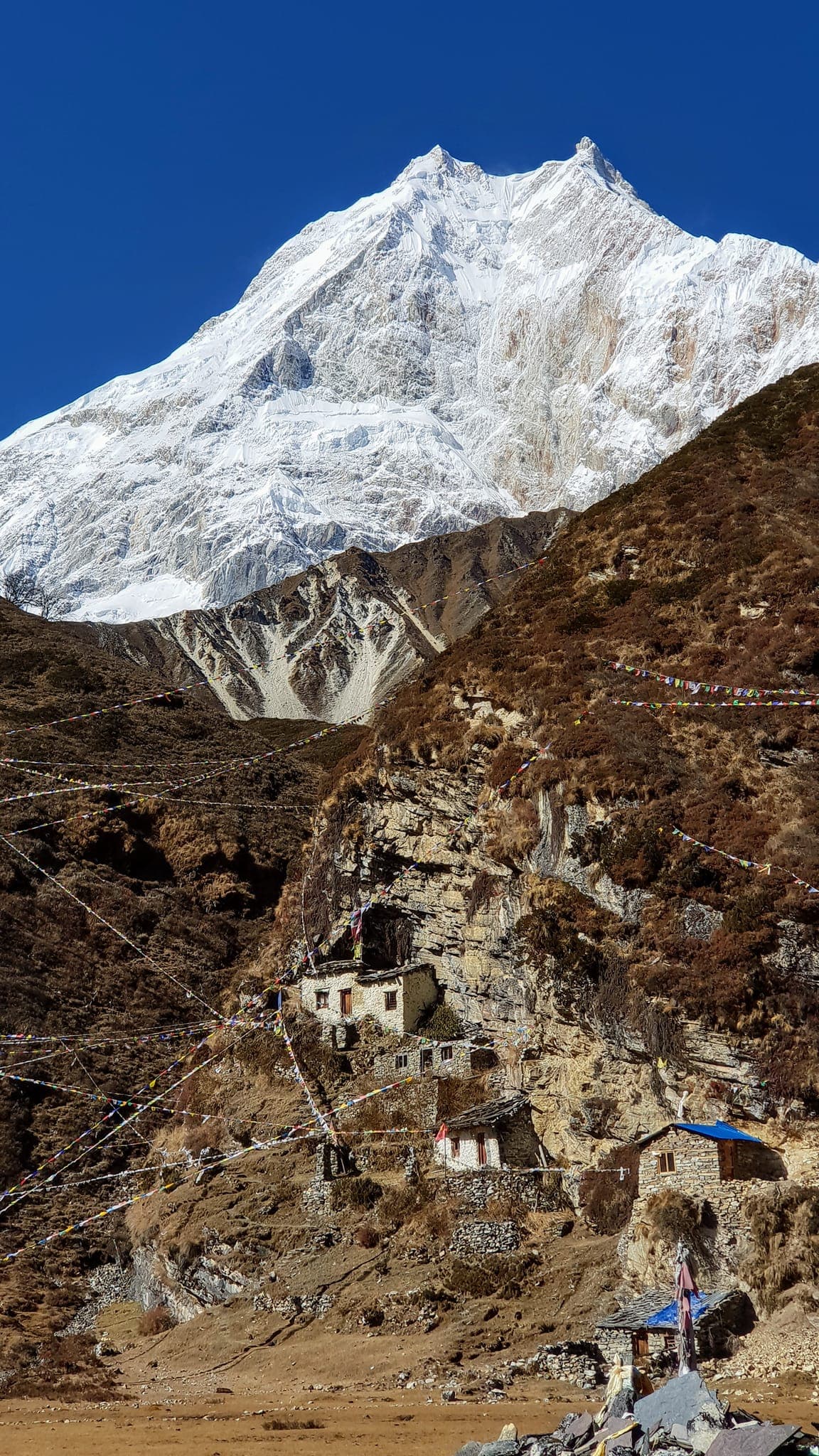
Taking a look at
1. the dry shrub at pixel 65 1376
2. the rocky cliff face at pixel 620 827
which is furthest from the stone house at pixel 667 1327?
the dry shrub at pixel 65 1376

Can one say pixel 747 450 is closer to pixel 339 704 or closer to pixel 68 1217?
pixel 68 1217

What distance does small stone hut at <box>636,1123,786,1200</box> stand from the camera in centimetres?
2330

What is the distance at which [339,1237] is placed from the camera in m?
27.8

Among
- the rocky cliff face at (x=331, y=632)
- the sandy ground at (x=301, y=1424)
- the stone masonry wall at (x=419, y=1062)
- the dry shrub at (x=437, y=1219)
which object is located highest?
the rocky cliff face at (x=331, y=632)

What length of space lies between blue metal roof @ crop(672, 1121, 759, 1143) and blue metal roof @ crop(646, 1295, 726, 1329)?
2.59 m

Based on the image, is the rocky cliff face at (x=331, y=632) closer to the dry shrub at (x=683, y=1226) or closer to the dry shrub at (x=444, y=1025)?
the dry shrub at (x=444, y=1025)

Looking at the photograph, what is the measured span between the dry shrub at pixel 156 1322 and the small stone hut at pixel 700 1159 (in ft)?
36.3

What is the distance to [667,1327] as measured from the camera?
826 inches

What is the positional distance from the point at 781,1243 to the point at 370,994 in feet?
43.5

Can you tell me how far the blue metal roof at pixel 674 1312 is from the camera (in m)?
20.9

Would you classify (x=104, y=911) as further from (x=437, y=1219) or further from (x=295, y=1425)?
(x=295, y=1425)

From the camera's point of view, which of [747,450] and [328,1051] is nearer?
[328,1051]

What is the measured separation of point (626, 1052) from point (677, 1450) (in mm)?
13343

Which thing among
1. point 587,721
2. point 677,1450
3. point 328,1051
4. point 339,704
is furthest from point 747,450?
point 339,704
